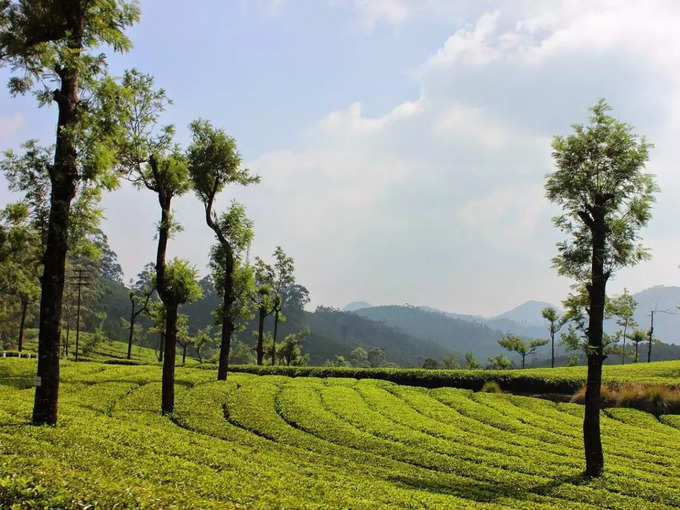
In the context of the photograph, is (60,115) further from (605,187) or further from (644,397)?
(644,397)

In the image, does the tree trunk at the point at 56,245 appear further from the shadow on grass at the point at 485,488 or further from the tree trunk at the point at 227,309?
the tree trunk at the point at 227,309

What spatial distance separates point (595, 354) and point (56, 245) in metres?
19.9

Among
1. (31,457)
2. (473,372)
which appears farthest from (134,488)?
(473,372)

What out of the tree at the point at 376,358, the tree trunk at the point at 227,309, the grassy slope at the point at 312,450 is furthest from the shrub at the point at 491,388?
the tree at the point at 376,358

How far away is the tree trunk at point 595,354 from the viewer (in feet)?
54.0

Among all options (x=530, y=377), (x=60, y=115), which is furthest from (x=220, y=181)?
(x=530, y=377)

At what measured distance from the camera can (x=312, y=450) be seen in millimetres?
17875

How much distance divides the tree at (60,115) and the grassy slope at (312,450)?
2.54m

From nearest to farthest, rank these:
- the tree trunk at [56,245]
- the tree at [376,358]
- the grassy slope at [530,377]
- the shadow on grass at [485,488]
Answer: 1. the shadow on grass at [485,488]
2. the tree trunk at [56,245]
3. the grassy slope at [530,377]
4. the tree at [376,358]

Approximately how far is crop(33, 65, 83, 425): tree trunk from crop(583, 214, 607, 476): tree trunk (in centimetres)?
1873

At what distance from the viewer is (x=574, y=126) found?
61.1 feet

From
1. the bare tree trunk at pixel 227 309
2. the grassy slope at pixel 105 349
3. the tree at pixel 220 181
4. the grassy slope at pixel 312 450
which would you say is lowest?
the grassy slope at pixel 105 349

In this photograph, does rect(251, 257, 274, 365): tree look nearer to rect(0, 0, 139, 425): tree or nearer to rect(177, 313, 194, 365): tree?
rect(177, 313, 194, 365): tree

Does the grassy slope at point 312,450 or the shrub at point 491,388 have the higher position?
the grassy slope at point 312,450
